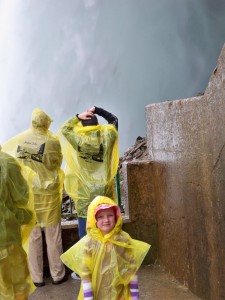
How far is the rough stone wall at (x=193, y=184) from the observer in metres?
3.94

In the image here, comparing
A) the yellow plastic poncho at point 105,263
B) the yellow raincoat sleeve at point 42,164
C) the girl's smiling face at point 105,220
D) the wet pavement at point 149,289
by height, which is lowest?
the wet pavement at point 149,289

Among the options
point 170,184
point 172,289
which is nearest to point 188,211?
point 170,184

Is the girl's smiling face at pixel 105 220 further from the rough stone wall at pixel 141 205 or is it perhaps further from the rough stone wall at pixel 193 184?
the rough stone wall at pixel 141 205

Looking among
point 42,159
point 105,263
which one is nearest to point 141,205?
point 42,159

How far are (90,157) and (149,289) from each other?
139 centimetres

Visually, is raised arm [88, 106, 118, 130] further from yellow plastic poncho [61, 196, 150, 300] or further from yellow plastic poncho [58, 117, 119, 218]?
yellow plastic poncho [61, 196, 150, 300]

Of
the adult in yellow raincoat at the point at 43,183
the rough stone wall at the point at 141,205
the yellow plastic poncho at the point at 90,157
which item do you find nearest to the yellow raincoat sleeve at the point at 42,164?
the adult in yellow raincoat at the point at 43,183

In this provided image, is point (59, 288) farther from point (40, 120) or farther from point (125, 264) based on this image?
point (125, 264)

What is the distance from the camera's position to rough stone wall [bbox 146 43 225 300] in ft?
12.9

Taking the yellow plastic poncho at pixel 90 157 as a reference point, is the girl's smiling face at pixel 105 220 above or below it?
below

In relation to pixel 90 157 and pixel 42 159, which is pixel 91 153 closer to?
pixel 90 157

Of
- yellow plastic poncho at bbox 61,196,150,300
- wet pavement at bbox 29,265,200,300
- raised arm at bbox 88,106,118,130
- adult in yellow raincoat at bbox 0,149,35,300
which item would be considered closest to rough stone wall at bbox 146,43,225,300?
wet pavement at bbox 29,265,200,300

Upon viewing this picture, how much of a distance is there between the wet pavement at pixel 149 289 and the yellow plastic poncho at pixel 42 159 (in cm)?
64

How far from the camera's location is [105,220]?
324cm
